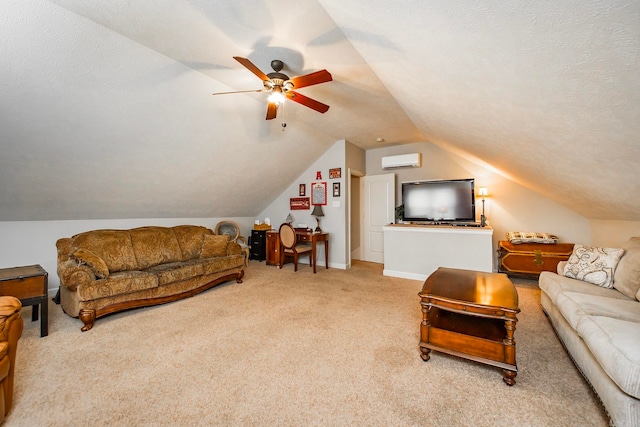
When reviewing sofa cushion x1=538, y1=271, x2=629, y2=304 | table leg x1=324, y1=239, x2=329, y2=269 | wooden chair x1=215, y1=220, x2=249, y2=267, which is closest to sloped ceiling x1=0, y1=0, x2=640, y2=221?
sofa cushion x1=538, y1=271, x2=629, y2=304

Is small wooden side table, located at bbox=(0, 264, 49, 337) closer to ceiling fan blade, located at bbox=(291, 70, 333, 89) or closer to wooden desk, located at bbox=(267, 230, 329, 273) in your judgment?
ceiling fan blade, located at bbox=(291, 70, 333, 89)

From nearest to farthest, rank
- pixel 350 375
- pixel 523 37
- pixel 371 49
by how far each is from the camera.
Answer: pixel 523 37 → pixel 350 375 → pixel 371 49

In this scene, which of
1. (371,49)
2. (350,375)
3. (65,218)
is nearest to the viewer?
(350,375)

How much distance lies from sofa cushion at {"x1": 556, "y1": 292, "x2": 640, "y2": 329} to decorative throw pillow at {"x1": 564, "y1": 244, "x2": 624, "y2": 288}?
0.37 m

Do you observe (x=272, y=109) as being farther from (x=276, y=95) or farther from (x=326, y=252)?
(x=326, y=252)

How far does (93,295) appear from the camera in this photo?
8.27 ft

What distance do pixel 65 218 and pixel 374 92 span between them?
4689mm

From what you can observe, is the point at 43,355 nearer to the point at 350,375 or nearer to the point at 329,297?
the point at 350,375

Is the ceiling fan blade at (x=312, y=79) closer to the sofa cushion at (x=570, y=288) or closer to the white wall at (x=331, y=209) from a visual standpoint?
the white wall at (x=331, y=209)

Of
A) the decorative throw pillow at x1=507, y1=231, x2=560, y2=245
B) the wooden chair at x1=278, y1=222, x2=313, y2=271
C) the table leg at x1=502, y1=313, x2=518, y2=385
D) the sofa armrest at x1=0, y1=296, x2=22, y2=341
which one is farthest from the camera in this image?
the wooden chair at x1=278, y1=222, x2=313, y2=271

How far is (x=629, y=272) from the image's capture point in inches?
82.4

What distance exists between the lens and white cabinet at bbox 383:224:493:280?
376 cm

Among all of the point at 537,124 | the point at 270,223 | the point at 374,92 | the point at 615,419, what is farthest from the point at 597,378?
the point at 270,223

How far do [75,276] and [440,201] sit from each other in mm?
5046
